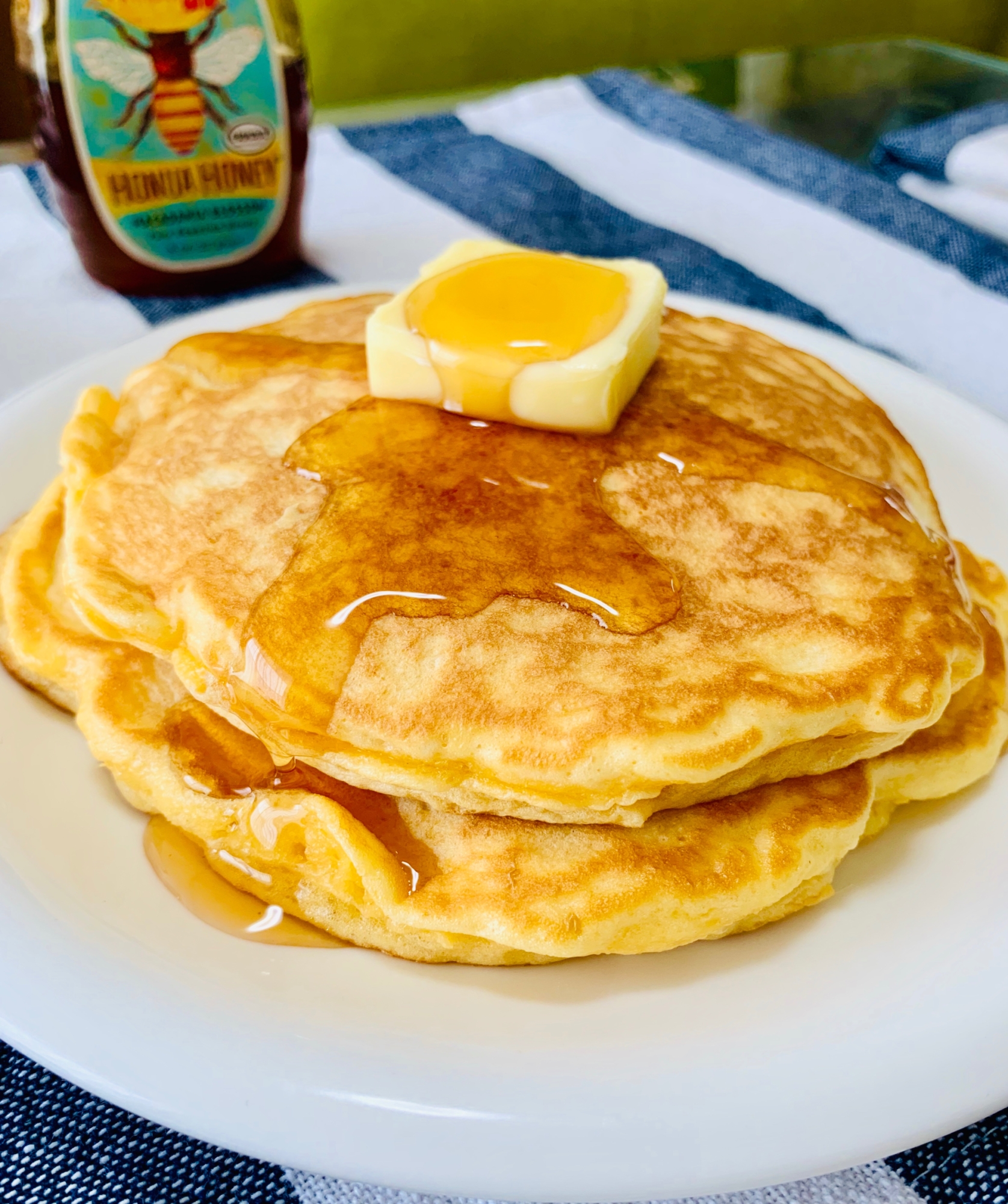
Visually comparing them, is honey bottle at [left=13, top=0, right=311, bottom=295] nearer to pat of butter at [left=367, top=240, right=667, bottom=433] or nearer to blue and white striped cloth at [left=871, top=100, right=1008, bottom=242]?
pat of butter at [left=367, top=240, right=667, bottom=433]

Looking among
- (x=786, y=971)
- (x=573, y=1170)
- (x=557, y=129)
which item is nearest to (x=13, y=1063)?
(x=573, y=1170)

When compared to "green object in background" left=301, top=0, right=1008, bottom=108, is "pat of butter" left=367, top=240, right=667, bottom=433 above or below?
above

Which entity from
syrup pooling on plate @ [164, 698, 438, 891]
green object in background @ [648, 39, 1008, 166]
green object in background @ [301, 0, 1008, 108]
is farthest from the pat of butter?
green object in background @ [301, 0, 1008, 108]

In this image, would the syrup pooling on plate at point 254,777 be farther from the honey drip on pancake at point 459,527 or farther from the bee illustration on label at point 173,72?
the bee illustration on label at point 173,72

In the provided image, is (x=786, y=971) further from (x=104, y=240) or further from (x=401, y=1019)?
(x=104, y=240)

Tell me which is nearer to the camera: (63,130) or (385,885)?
(385,885)

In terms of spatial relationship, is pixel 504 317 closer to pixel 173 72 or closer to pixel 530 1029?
pixel 530 1029

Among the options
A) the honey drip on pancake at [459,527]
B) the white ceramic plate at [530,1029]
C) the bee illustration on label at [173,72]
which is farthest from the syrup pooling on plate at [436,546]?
the bee illustration on label at [173,72]

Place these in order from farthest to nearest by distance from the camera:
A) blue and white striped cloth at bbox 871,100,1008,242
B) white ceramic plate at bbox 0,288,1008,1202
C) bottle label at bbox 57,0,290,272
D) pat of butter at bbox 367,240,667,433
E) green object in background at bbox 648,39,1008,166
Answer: green object in background at bbox 648,39,1008,166
blue and white striped cloth at bbox 871,100,1008,242
bottle label at bbox 57,0,290,272
pat of butter at bbox 367,240,667,433
white ceramic plate at bbox 0,288,1008,1202
